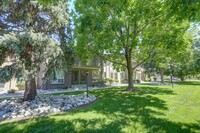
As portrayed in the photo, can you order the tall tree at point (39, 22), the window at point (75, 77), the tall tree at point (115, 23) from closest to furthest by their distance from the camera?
the tall tree at point (39, 22) < the tall tree at point (115, 23) < the window at point (75, 77)

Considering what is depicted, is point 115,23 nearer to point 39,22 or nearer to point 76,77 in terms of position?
point 39,22

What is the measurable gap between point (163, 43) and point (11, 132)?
13.2 m

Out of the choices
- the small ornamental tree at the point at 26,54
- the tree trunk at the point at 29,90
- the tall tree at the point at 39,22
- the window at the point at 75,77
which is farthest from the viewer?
the window at the point at 75,77

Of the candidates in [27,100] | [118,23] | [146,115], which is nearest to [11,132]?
[27,100]

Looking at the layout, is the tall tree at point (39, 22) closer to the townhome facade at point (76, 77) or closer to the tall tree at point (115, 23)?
the tall tree at point (115, 23)

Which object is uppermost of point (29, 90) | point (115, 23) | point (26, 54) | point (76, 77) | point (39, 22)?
point (115, 23)

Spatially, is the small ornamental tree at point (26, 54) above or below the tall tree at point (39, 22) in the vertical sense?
below

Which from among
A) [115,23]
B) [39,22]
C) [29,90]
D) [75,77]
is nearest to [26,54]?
[39,22]

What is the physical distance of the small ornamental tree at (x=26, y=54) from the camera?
26.7 ft

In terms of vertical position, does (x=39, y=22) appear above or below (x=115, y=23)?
below

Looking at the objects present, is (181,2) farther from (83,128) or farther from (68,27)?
(68,27)

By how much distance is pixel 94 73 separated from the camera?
95.3 ft

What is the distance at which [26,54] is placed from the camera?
8.91 m

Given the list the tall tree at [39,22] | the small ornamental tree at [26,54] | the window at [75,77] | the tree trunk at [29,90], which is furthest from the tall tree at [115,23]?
the window at [75,77]
